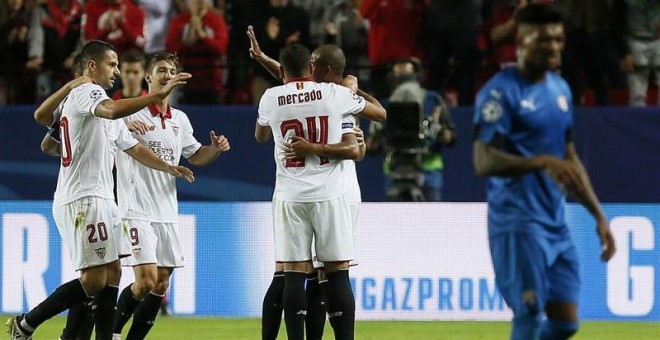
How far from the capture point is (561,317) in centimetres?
685

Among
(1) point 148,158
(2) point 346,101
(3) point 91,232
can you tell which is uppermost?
(2) point 346,101

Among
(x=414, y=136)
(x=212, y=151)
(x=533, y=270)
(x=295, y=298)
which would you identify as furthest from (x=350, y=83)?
(x=414, y=136)

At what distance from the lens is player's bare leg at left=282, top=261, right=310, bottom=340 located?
8.77 m

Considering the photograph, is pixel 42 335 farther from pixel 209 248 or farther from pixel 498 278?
pixel 498 278

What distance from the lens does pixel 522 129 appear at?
22.5 feet

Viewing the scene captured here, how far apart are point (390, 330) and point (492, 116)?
18.4 ft

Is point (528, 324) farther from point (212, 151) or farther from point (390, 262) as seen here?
point (390, 262)

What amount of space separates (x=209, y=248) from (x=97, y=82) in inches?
156

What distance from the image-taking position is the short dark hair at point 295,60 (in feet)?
28.9

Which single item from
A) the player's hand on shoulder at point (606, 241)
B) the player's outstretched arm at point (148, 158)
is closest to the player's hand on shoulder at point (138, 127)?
the player's outstretched arm at point (148, 158)

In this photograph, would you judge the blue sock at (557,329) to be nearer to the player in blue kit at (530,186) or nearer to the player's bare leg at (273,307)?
the player in blue kit at (530,186)

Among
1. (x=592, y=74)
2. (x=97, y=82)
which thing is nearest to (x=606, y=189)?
(x=592, y=74)

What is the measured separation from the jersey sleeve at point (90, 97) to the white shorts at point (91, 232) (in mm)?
606

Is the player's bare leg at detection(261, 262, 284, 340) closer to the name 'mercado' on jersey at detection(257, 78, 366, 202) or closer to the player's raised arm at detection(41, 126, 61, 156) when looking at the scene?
the name 'mercado' on jersey at detection(257, 78, 366, 202)
